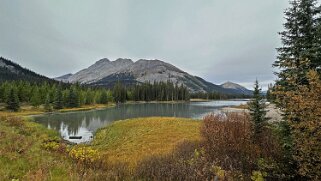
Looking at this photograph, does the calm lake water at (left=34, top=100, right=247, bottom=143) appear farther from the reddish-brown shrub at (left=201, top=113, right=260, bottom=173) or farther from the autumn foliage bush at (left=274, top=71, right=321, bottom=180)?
the autumn foliage bush at (left=274, top=71, right=321, bottom=180)

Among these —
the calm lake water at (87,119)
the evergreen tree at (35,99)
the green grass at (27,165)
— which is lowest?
the calm lake water at (87,119)

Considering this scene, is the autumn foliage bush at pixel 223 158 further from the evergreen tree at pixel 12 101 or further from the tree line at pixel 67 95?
the tree line at pixel 67 95

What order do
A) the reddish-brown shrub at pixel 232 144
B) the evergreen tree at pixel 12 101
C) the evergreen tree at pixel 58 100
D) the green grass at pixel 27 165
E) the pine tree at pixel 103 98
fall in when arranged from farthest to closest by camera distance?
the pine tree at pixel 103 98 < the evergreen tree at pixel 58 100 < the evergreen tree at pixel 12 101 < the reddish-brown shrub at pixel 232 144 < the green grass at pixel 27 165

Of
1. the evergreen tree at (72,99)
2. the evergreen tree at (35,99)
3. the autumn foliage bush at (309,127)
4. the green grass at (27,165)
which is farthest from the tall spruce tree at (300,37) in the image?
the evergreen tree at (72,99)

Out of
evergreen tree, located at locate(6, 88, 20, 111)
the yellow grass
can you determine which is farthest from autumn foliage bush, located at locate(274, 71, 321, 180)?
evergreen tree, located at locate(6, 88, 20, 111)

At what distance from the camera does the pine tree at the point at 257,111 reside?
15406 millimetres

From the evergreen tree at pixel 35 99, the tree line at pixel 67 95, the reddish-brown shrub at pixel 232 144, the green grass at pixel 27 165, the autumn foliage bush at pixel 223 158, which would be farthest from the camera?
the evergreen tree at pixel 35 99

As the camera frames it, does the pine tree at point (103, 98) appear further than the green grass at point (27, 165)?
Yes

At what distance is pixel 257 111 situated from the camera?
15938mm

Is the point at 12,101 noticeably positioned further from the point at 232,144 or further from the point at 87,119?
the point at 232,144

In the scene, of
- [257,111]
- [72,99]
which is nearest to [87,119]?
[72,99]

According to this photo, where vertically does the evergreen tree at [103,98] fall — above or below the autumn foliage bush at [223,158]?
above

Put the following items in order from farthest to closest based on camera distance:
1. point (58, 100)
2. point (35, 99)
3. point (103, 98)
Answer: point (103, 98), point (58, 100), point (35, 99)

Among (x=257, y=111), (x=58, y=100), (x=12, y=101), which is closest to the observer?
(x=257, y=111)
